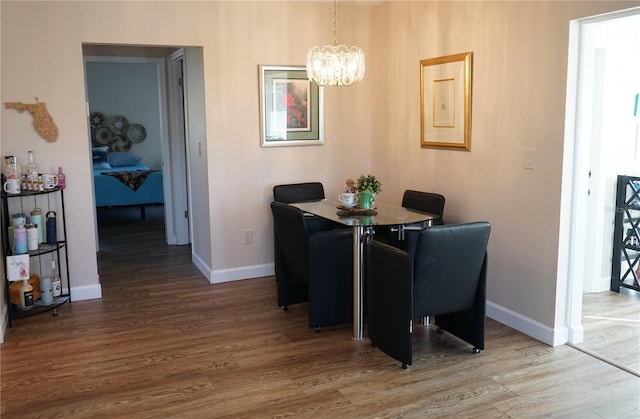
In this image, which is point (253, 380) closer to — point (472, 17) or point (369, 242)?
point (369, 242)

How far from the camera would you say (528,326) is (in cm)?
375

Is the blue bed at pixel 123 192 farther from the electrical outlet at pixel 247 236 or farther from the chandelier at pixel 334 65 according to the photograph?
the chandelier at pixel 334 65

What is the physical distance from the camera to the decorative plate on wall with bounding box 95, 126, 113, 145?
10375 mm

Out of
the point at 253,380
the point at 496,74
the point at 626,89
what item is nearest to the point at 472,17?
the point at 496,74

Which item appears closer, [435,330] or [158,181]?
[435,330]

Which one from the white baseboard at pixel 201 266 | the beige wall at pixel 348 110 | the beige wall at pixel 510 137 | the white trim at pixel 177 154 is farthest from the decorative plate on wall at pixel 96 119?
the beige wall at pixel 510 137

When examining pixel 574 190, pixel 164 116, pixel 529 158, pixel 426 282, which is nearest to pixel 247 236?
pixel 164 116

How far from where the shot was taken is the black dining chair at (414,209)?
378cm

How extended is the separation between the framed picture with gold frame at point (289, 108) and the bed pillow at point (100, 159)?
5709mm

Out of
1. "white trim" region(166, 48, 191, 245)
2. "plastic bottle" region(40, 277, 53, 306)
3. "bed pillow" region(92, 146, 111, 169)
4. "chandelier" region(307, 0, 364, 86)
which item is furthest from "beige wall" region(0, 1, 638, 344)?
"bed pillow" region(92, 146, 111, 169)

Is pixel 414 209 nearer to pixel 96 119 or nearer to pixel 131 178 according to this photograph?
pixel 131 178

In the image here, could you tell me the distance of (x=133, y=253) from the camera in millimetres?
6215

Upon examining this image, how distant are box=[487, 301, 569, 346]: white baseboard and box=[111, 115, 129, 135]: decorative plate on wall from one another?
8.35m

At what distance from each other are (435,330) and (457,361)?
0.47 meters
